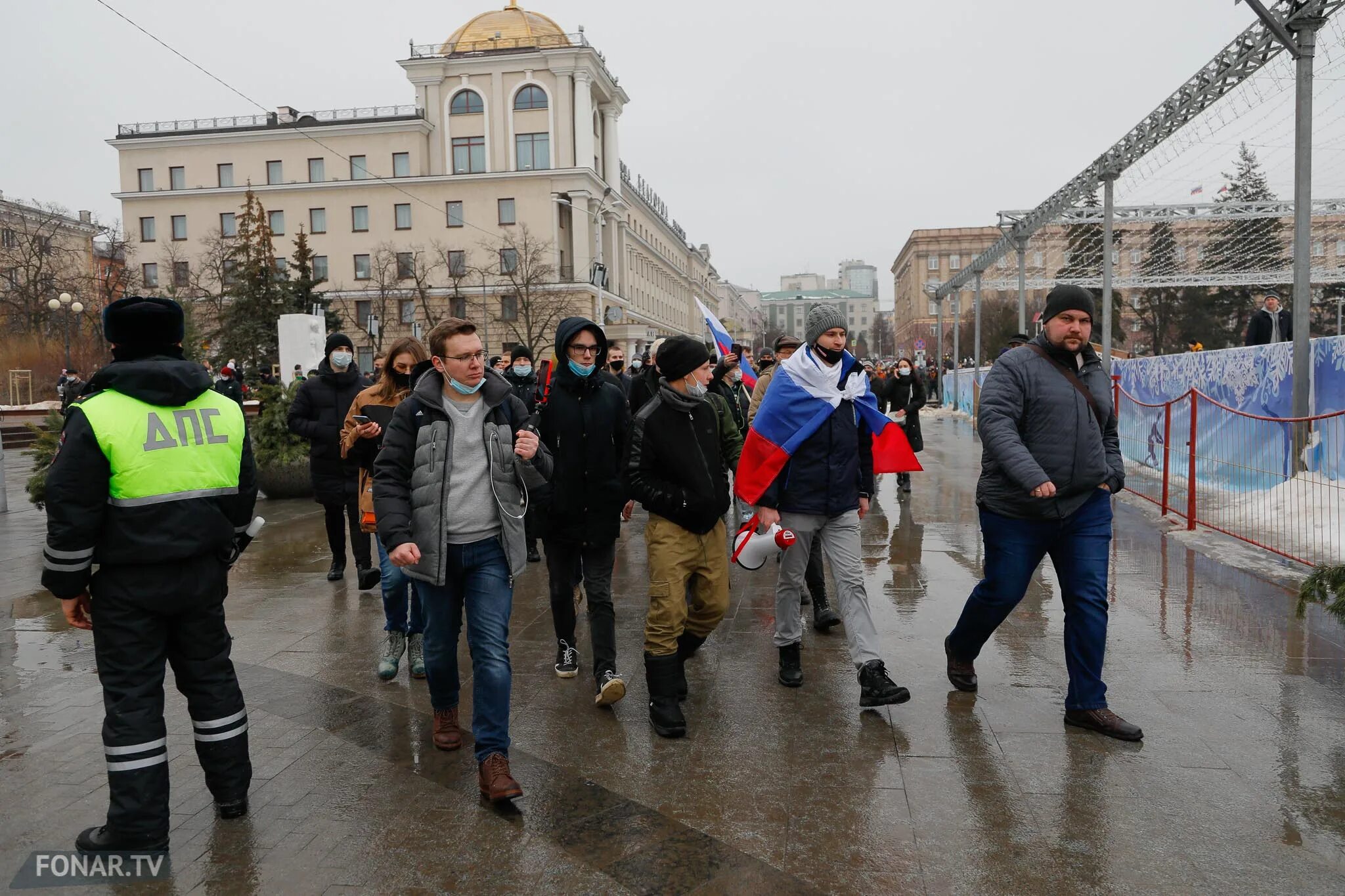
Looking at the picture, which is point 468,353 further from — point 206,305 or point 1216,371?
point 206,305

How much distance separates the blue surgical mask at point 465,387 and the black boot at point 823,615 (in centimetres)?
315

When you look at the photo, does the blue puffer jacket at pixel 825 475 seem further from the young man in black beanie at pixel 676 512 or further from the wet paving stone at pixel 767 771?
the wet paving stone at pixel 767 771

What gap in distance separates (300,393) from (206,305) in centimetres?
5314

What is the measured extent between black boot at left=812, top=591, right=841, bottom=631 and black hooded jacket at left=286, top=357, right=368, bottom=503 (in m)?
3.70

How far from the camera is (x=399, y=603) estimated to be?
5.53 metres

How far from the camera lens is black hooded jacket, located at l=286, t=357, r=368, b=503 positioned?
7.63 meters

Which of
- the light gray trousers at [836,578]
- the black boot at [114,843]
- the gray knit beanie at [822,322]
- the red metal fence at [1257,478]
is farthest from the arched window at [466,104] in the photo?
the black boot at [114,843]

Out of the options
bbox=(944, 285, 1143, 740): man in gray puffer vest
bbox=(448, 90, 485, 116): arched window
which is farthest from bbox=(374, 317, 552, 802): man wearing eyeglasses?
bbox=(448, 90, 485, 116): arched window

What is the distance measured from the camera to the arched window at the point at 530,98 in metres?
61.1

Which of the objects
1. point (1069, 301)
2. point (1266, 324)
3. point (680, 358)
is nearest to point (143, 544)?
point (680, 358)

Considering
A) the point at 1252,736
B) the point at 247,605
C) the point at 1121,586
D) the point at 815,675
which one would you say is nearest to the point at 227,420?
the point at 815,675

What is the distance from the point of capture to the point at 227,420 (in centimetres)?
376

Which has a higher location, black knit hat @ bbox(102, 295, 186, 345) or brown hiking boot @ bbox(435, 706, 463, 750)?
black knit hat @ bbox(102, 295, 186, 345)

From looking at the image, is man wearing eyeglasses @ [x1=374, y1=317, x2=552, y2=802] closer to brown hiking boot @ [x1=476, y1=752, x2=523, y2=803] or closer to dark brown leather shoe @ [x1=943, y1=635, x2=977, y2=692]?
brown hiking boot @ [x1=476, y1=752, x2=523, y2=803]
